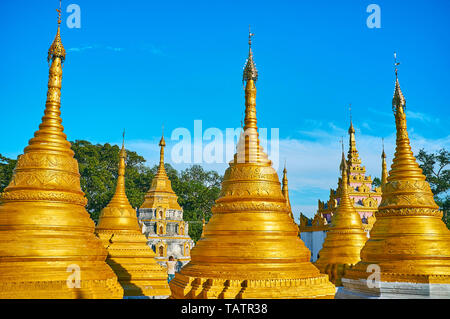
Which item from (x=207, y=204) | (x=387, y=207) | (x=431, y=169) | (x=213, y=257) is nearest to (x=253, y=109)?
(x=213, y=257)

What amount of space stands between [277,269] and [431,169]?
46300 millimetres

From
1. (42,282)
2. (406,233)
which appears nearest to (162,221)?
(406,233)

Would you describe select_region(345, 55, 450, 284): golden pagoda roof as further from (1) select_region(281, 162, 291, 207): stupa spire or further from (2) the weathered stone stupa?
(2) the weathered stone stupa

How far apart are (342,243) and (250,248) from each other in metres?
11.0

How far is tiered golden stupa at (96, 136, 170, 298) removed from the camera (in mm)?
17969

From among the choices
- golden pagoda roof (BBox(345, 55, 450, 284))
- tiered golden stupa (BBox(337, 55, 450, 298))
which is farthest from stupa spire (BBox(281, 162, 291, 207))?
golden pagoda roof (BBox(345, 55, 450, 284))

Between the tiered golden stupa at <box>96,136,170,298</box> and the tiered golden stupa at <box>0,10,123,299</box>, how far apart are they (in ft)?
22.3

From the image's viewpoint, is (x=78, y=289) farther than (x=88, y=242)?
No

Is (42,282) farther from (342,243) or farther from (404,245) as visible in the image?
(342,243)

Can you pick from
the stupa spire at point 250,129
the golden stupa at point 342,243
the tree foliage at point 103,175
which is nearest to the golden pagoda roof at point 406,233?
the stupa spire at point 250,129

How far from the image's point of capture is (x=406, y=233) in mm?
13078
